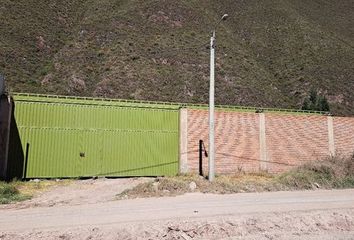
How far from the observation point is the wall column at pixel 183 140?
Answer: 22.5 metres

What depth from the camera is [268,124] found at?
24766mm

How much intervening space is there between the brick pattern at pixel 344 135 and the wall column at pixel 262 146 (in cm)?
581

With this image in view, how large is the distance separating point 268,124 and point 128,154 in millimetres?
9368

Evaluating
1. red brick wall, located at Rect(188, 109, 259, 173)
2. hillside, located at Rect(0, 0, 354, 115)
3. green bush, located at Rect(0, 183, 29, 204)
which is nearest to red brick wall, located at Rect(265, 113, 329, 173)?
red brick wall, located at Rect(188, 109, 259, 173)

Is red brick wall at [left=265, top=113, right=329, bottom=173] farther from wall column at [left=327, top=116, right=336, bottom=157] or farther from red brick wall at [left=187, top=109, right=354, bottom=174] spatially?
wall column at [left=327, top=116, right=336, bottom=157]

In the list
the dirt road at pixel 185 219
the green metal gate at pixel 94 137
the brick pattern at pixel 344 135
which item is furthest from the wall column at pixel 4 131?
the brick pattern at pixel 344 135

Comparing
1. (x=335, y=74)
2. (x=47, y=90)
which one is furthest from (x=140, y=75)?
(x=335, y=74)

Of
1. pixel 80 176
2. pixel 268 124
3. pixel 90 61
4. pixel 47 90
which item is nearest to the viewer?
pixel 80 176

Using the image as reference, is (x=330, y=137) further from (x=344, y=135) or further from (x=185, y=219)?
(x=185, y=219)

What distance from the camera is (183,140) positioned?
74.5ft

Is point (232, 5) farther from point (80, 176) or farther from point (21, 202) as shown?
point (21, 202)

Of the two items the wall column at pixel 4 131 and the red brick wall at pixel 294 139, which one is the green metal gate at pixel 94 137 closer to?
the wall column at pixel 4 131

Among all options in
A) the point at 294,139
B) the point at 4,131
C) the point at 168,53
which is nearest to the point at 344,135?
the point at 294,139

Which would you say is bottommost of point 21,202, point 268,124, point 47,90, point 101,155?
point 21,202
